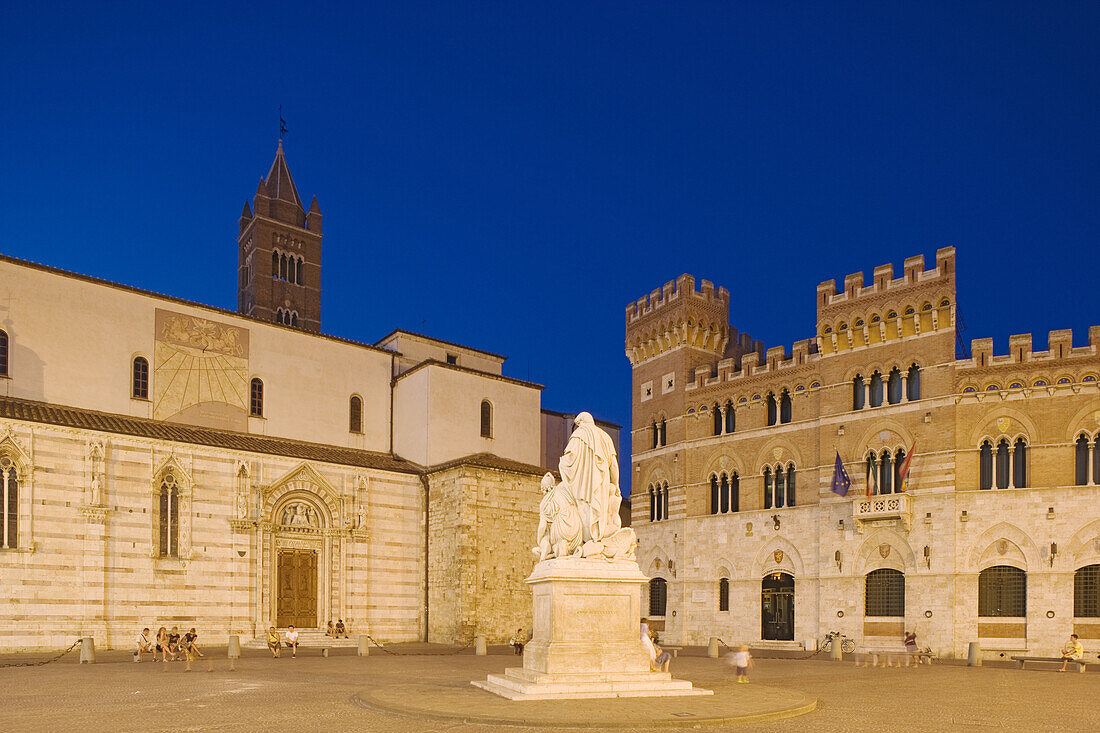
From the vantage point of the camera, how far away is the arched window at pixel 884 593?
111ft

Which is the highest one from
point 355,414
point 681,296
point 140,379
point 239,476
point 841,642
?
point 681,296

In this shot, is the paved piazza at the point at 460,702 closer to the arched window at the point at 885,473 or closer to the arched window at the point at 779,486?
the arched window at the point at 885,473

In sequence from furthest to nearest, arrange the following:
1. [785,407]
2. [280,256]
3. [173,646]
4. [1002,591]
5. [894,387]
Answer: [280,256], [785,407], [894,387], [1002,591], [173,646]

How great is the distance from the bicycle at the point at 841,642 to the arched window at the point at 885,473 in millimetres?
5770

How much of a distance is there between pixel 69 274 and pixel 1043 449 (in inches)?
1443

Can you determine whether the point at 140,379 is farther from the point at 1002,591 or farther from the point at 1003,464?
the point at 1002,591

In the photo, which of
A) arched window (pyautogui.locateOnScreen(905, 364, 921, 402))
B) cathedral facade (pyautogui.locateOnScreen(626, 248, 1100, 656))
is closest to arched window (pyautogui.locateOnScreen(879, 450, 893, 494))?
cathedral facade (pyautogui.locateOnScreen(626, 248, 1100, 656))

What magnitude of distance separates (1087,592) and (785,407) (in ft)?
43.1

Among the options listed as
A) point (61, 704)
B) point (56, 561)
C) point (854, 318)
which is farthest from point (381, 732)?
point (854, 318)

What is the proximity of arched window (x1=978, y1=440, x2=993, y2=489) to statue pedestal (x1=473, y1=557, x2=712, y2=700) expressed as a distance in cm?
2165

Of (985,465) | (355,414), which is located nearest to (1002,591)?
(985,465)

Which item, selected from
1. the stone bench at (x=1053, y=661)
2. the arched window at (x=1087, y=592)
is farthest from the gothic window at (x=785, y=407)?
the stone bench at (x=1053, y=661)

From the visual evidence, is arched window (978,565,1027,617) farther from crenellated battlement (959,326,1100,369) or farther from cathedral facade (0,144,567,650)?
cathedral facade (0,144,567,650)

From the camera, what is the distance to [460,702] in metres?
14.0
